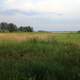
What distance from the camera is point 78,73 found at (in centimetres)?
697

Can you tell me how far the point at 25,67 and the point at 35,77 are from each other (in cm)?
106

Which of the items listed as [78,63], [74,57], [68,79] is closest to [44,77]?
[68,79]

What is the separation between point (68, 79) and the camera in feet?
21.9

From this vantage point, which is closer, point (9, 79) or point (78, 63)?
point (9, 79)

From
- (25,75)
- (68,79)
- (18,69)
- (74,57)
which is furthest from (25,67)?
(74,57)

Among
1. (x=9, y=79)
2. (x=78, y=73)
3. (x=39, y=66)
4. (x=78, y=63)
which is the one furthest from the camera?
(x=78, y=63)

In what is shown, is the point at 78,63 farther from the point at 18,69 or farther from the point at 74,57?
the point at 18,69

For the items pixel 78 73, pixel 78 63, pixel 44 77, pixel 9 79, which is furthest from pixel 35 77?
pixel 78 63

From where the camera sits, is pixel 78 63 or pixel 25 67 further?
pixel 78 63

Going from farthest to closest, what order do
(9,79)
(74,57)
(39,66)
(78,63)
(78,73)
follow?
1. (74,57)
2. (78,63)
3. (39,66)
4. (78,73)
5. (9,79)

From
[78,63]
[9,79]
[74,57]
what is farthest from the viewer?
[74,57]

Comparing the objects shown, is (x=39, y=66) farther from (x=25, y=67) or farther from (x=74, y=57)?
(x=74, y=57)

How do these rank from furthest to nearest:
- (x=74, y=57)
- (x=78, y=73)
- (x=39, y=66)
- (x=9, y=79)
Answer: (x=74, y=57)
(x=39, y=66)
(x=78, y=73)
(x=9, y=79)

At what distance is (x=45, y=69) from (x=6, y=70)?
1.05m
